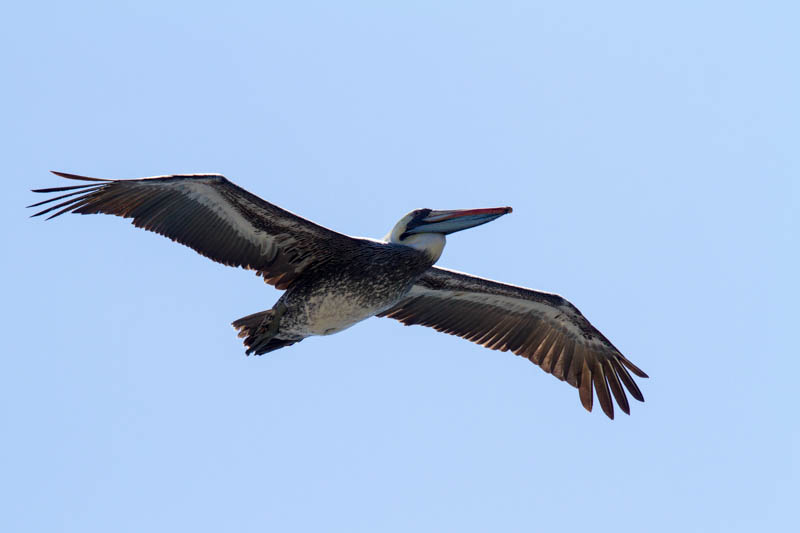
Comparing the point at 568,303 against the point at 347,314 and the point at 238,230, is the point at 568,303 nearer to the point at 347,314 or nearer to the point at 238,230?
the point at 347,314

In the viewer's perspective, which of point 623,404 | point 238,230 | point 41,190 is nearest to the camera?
point 41,190

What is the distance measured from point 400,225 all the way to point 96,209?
10.6 ft

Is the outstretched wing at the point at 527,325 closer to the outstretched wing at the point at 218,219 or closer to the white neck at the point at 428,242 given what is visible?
the white neck at the point at 428,242

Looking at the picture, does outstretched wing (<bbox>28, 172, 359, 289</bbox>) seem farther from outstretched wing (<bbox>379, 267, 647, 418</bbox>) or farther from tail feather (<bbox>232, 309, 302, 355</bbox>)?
outstretched wing (<bbox>379, 267, 647, 418</bbox>)

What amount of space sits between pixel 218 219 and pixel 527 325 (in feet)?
13.9

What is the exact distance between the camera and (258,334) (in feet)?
41.1

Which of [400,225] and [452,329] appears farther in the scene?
[452,329]

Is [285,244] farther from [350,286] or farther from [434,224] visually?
[434,224]

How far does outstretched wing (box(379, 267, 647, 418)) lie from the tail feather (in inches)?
67.3

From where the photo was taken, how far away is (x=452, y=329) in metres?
14.1

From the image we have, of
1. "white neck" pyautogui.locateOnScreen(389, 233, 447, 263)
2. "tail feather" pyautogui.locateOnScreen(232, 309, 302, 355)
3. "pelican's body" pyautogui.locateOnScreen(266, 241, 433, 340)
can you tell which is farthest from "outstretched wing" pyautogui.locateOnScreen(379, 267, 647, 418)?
"tail feather" pyautogui.locateOnScreen(232, 309, 302, 355)

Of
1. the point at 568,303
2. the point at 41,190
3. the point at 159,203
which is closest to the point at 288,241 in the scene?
the point at 159,203

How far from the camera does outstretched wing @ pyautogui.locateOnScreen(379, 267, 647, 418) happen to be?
45.1 feet

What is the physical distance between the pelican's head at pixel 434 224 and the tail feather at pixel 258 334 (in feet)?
5.21
